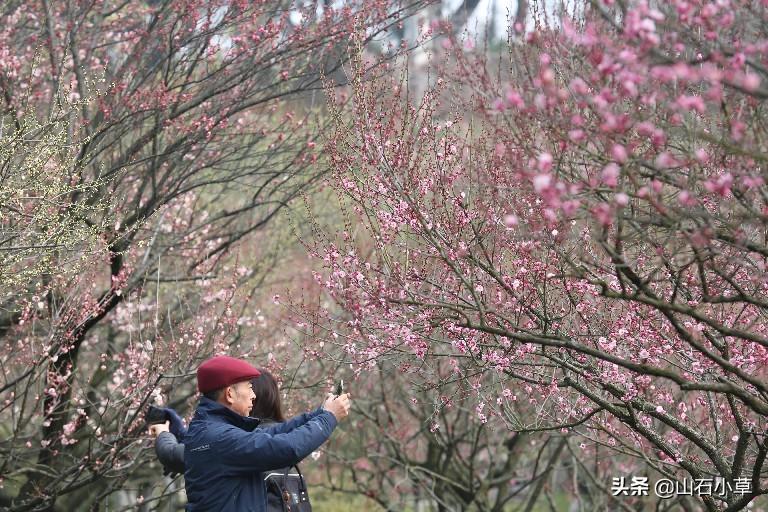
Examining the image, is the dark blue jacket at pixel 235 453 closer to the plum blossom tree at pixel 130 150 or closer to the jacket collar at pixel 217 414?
the jacket collar at pixel 217 414

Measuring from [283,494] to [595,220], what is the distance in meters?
1.88

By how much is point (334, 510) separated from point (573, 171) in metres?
15.8

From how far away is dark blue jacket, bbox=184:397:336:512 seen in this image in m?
4.12

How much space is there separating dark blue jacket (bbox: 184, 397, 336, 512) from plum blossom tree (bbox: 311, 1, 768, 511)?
868 mm

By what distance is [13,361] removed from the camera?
343 inches

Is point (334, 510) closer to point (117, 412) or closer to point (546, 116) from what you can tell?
point (117, 412)

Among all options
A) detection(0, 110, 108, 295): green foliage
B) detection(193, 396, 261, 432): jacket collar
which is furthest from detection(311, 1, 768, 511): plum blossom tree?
detection(0, 110, 108, 295): green foliage

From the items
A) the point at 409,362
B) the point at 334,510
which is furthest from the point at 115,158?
the point at 334,510

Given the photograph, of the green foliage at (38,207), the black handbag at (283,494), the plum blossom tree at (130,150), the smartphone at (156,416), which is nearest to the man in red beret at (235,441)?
the black handbag at (283,494)

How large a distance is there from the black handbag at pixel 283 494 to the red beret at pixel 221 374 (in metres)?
0.52

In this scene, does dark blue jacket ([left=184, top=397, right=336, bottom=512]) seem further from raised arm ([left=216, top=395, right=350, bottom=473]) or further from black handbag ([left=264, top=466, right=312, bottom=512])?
black handbag ([left=264, top=466, right=312, bottom=512])

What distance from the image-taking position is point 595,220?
377cm

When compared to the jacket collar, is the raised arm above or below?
below

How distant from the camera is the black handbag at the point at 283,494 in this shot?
4.58m
